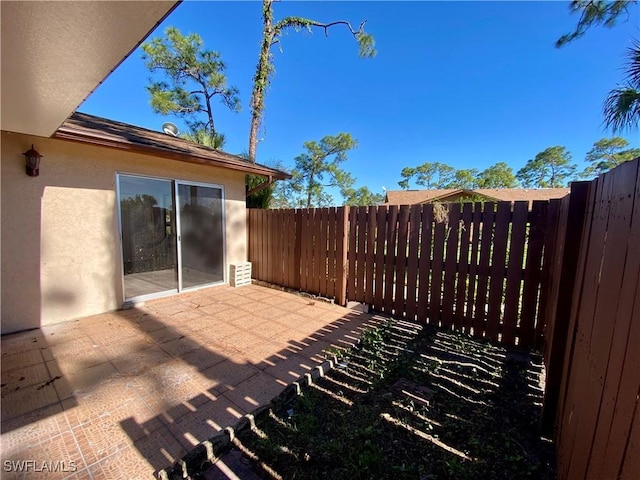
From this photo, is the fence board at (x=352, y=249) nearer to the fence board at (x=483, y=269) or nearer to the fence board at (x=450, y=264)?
the fence board at (x=450, y=264)

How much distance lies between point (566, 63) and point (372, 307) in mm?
8431

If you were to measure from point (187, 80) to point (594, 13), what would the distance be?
536 inches

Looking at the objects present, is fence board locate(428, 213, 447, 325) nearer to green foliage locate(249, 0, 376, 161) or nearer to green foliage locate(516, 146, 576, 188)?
green foliage locate(249, 0, 376, 161)

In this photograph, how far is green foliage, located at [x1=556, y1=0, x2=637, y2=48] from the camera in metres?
5.04

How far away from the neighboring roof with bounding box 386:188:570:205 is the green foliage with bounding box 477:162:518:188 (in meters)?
17.4

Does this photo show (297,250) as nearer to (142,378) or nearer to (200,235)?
(200,235)

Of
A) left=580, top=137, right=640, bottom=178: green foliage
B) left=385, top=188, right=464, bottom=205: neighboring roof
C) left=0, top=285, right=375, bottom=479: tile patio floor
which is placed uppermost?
left=580, top=137, right=640, bottom=178: green foliage

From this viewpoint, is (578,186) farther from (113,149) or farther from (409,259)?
(113,149)

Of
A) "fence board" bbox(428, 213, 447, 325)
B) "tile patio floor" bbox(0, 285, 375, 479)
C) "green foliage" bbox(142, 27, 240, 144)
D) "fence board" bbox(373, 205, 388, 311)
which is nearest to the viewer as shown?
"tile patio floor" bbox(0, 285, 375, 479)

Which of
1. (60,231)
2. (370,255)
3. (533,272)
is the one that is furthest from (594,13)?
(60,231)

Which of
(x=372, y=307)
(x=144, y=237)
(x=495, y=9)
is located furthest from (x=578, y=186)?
(x=495, y=9)

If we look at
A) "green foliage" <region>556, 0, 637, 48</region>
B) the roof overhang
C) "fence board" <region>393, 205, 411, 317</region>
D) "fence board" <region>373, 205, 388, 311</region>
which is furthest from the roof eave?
"green foliage" <region>556, 0, 637, 48</region>

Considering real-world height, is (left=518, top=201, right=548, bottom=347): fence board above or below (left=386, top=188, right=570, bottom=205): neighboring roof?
below

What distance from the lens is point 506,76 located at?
9641 mm
